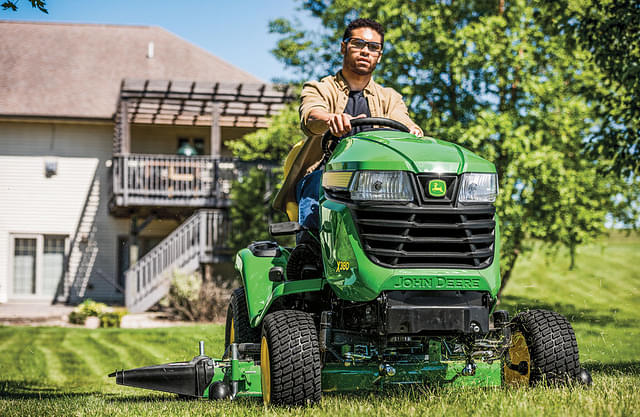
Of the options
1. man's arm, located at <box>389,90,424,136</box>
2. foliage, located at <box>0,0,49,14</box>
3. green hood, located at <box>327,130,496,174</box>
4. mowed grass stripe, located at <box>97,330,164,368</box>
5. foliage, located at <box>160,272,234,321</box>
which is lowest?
mowed grass stripe, located at <box>97,330,164,368</box>

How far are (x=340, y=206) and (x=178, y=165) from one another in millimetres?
17116

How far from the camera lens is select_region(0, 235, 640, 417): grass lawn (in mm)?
Result: 3727

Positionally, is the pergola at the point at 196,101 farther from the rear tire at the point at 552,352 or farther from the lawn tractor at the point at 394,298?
the rear tire at the point at 552,352

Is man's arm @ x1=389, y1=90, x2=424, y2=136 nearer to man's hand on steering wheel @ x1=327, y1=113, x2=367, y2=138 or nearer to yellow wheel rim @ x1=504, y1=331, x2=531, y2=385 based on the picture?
man's hand on steering wheel @ x1=327, y1=113, x2=367, y2=138

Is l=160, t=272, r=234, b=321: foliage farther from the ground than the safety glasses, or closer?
closer

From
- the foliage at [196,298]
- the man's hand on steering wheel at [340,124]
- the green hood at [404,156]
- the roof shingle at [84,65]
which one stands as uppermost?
the roof shingle at [84,65]

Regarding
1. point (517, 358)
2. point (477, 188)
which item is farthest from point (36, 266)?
point (477, 188)

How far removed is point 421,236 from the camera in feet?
12.4

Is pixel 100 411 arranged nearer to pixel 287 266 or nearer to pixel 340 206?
pixel 287 266

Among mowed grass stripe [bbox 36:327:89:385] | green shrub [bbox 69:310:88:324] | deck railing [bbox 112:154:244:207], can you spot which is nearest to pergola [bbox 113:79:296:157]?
deck railing [bbox 112:154:244:207]

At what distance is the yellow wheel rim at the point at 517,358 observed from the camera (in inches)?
170

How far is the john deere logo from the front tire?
98 centimetres

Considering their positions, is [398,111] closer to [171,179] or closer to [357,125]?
[357,125]

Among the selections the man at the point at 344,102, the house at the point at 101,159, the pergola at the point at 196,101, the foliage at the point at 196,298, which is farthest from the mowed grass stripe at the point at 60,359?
the pergola at the point at 196,101
